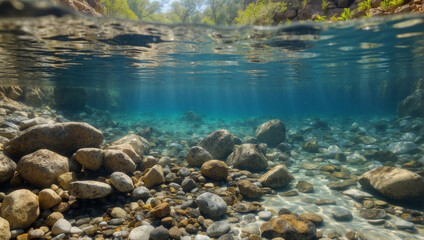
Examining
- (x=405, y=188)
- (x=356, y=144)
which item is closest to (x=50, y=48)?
(x=405, y=188)

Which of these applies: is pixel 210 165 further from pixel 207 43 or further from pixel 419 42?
pixel 419 42

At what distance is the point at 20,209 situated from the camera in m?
4.29

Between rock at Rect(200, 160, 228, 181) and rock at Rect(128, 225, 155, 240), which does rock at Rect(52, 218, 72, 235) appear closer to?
rock at Rect(128, 225, 155, 240)

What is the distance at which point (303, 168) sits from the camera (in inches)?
392

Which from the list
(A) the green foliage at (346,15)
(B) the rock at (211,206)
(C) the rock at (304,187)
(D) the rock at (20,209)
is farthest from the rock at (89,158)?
(A) the green foliage at (346,15)

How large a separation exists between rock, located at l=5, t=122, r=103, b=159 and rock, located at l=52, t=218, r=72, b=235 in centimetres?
→ 312

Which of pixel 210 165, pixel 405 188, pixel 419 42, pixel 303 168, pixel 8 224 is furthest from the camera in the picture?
pixel 419 42

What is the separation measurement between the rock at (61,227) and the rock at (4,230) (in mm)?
671

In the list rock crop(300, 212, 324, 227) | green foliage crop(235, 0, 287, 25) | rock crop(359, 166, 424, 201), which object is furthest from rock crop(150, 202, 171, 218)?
green foliage crop(235, 0, 287, 25)

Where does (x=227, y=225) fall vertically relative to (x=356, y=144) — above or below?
above

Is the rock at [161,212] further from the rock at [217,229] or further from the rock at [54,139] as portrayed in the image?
the rock at [54,139]

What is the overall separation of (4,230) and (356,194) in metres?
9.02

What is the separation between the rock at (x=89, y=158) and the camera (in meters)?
6.38

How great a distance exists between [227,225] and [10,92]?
21.5 metres
